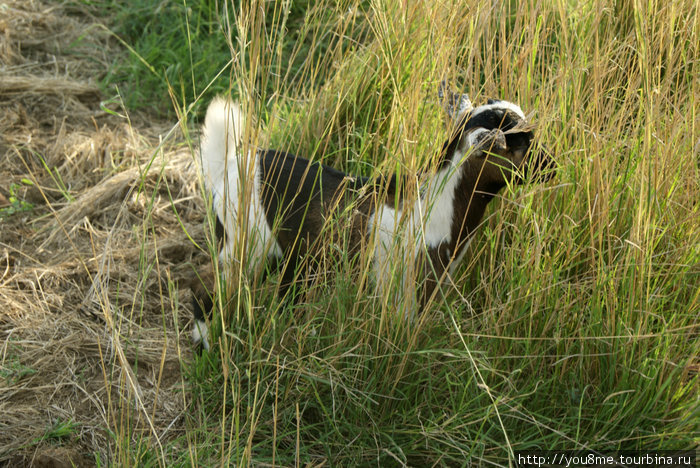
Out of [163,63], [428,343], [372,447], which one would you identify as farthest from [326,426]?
[163,63]

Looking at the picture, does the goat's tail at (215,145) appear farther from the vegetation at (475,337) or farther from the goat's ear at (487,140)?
the goat's ear at (487,140)

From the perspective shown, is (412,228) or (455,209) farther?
(455,209)

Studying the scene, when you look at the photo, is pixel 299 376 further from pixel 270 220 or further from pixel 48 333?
pixel 48 333

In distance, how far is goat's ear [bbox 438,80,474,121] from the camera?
238 cm

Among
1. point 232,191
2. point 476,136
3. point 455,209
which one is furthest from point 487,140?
point 232,191

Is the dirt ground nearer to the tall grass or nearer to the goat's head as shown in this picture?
the tall grass

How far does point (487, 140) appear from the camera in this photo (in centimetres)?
222

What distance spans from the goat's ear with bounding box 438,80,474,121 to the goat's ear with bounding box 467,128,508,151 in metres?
0.13

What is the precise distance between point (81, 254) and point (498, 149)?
6.46ft

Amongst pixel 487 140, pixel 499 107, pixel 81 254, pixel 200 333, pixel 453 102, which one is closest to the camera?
pixel 487 140

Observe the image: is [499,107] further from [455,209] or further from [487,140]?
[455,209]

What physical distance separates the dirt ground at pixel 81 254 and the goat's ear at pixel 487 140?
92 centimetres

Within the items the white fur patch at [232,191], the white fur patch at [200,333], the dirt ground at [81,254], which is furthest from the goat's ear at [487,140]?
the white fur patch at [200,333]

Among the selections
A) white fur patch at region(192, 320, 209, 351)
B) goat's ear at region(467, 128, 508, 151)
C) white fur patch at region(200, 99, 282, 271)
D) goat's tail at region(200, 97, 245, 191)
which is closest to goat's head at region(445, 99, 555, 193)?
goat's ear at region(467, 128, 508, 151)
